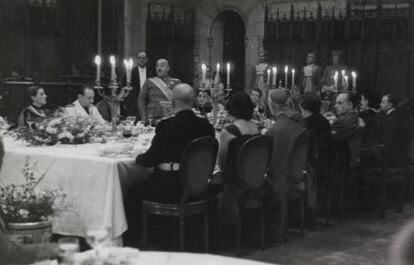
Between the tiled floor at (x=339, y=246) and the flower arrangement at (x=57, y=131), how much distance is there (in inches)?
66.0

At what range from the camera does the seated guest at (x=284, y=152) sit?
5605 mm

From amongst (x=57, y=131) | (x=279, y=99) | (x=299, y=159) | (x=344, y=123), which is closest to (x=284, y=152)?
(x=299, y=159)

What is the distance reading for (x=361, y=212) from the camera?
23.7ft

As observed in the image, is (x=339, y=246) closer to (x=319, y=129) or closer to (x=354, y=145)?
(x=319, y=129)

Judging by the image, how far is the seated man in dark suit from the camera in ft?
21.4

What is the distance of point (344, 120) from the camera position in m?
6.84

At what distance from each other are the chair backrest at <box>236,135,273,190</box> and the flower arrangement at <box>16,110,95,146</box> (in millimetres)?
1378

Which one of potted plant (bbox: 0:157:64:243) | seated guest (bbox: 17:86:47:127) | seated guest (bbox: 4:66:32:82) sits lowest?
potted plant (bbox: 0:157:64:243)

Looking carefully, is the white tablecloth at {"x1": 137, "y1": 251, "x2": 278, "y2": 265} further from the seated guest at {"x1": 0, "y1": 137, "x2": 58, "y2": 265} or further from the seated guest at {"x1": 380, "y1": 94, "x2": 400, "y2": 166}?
the seated guest at {"x1": 380, "y1": 94, "x2": 400, "y2": 166}

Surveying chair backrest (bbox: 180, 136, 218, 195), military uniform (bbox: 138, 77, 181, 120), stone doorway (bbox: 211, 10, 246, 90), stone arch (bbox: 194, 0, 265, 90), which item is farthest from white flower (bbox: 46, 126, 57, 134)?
stone doorway (bbox: 211, 10, 246, 90)

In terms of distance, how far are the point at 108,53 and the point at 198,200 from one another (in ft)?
29.4

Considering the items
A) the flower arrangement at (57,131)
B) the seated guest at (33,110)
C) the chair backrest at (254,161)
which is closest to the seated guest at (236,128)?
the chair backrest at (254,161)

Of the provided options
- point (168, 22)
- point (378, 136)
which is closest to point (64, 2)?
point (168, 22)

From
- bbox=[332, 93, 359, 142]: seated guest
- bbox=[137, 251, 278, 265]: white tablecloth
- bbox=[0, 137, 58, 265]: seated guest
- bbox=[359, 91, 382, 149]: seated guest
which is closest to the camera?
bbox=[137, 251, 278, 265]: white tablecloth
